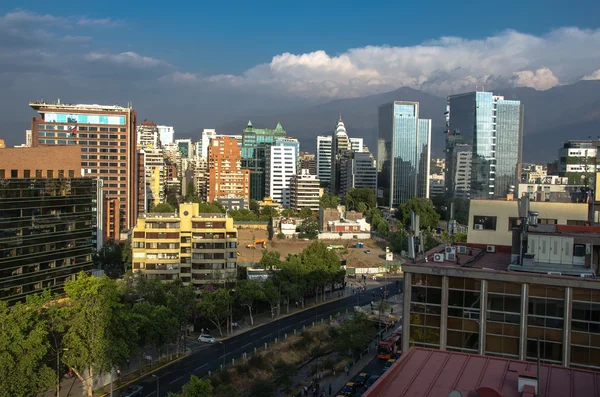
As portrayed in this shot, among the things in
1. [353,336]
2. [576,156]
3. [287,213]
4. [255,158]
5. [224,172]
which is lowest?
[353,336]

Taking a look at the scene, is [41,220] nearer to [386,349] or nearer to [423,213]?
[386,349]

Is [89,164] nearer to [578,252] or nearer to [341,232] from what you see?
[341,232]

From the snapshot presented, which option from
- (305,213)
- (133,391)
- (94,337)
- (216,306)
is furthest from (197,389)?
(305,213)

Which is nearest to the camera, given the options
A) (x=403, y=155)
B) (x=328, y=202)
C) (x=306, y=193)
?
(x=306, y=193)

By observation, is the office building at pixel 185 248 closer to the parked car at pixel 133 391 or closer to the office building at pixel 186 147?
the parked car at pixel 133 391

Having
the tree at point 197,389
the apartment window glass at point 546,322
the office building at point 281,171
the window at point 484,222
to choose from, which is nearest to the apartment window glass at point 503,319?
the apartment window glass at point 546,322

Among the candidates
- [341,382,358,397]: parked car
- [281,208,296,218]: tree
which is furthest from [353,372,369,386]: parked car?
[281,208,296,218]: tree
